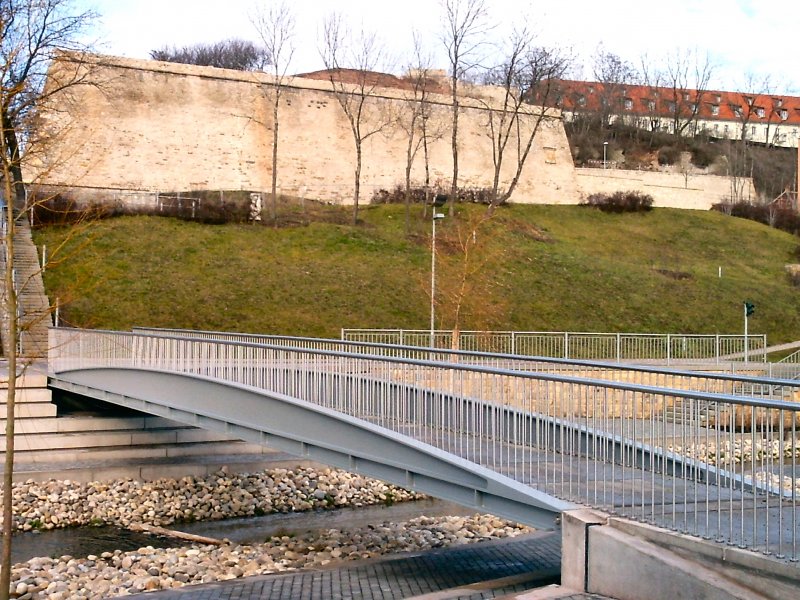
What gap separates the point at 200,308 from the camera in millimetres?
32312

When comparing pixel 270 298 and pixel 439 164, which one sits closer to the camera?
pixel 270 298

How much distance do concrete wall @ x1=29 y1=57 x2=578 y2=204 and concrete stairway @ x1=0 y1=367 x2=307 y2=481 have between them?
25.2 m

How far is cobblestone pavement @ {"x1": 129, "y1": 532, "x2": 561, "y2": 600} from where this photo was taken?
9891 mm

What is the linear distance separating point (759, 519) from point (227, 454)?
1448cm

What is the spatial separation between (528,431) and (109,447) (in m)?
13.1

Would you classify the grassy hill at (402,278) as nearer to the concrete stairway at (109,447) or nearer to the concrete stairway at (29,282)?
the concrete stairway at (29,282)

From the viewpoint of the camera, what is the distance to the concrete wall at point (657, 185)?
58250 millimetres

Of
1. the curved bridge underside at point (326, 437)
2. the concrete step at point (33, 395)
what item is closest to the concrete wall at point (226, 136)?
the concrete step at point (33, 395)

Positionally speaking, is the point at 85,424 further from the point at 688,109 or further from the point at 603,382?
the point at 688,109

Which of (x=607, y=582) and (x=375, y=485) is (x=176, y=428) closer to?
(x=375, y=485)

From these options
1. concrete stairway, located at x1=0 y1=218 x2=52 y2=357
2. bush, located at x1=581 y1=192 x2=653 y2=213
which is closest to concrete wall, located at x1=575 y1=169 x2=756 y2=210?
bush, located at x1=581 y1=192 x2=653 y2=213

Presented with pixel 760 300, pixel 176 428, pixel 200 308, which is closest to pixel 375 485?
pixel 176 428

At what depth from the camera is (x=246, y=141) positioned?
1950 inches

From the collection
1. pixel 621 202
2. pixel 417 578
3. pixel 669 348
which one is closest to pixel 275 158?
pixel 621 202
